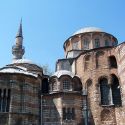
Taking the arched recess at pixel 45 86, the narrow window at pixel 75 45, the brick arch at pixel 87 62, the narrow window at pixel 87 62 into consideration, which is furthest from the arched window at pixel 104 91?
the narrow window at pixel 75 45

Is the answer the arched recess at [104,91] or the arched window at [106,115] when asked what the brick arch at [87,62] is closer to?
the arched recess at [104,91]

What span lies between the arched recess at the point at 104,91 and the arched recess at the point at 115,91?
0.48 meters

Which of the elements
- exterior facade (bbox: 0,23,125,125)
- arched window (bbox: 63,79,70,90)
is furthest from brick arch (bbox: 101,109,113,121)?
arched window (bbox: 63,79,70,90)

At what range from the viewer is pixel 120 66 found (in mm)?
24797

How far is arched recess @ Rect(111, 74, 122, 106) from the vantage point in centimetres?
2480

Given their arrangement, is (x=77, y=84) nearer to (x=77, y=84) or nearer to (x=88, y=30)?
(x=77, y=84)

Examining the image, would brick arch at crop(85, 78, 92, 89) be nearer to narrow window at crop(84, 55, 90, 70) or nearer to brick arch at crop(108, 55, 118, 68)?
narrow window at crop(84, 55, 90, 70)

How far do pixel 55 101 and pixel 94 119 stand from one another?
4012 mm

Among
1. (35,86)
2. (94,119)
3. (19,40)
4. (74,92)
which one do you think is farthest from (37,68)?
(19,40)

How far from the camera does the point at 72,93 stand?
25.1 metres

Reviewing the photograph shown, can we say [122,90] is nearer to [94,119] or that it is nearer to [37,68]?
[94,119]

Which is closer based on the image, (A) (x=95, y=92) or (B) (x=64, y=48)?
(A) (x=95, y=92)

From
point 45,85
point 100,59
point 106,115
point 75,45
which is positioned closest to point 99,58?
point 100,59

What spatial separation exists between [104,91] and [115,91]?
1051 millimetres
